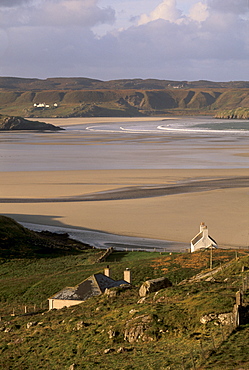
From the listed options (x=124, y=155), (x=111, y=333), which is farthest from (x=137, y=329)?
(x=124, y=155)

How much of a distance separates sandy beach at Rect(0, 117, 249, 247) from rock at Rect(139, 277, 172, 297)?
23165 mm

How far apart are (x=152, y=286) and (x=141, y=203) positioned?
43.9m

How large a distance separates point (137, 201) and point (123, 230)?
14403mm

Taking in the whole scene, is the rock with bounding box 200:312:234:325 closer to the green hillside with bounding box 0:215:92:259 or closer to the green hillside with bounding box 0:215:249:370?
the green hillside with bounding box 0:215:249:370

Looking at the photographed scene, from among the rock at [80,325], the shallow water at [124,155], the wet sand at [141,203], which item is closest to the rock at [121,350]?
the rock at [80,325]

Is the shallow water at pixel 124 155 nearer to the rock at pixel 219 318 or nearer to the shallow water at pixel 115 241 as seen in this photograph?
the shallow water at pixel 115 241

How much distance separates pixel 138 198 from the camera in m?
76.0

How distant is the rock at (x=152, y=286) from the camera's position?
A: 2797 centimetres

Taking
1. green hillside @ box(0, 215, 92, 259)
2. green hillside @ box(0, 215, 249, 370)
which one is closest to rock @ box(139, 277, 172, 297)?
green hillside @ box(0, 215, 249, 370)

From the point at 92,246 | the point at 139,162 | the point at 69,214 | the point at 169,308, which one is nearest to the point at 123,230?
the point at 92,246

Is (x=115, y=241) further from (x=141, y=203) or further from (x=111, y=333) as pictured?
(x=111, y=333)

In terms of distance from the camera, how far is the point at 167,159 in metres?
121

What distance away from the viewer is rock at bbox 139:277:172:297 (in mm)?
27969

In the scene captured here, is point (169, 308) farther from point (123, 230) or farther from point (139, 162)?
point (139, 162)
